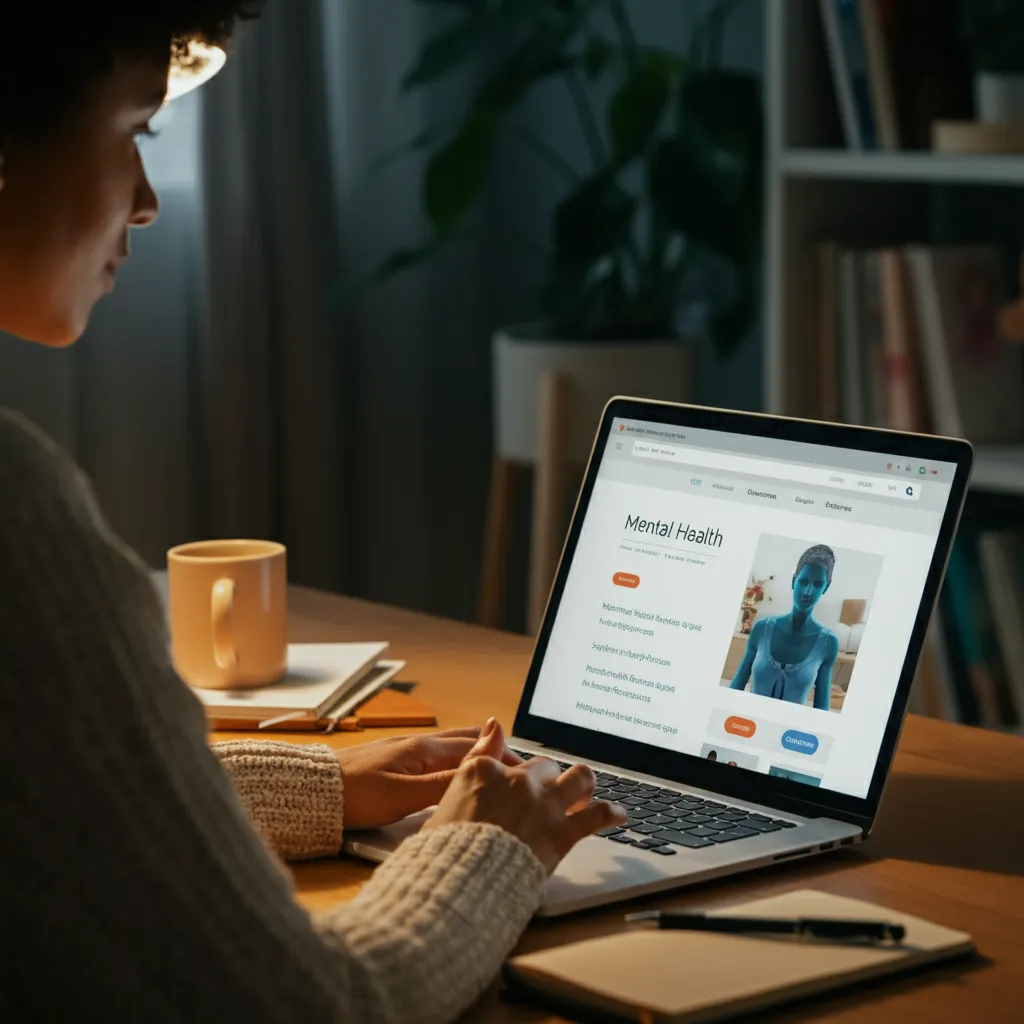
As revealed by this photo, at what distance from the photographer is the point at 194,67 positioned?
0.95 metres

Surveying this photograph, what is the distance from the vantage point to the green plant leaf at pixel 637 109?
2.62 metres

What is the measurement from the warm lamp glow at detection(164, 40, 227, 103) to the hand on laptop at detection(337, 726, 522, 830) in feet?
1.41

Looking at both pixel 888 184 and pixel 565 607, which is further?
pixel 888 184

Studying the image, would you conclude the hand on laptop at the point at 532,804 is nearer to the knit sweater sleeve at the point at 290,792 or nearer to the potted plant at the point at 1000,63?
the knit sweater sleeve at the point at 290,792

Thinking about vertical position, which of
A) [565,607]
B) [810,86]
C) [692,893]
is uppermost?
[810,86]

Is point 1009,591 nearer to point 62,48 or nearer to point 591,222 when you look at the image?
point 591,222

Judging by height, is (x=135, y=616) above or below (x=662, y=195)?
below

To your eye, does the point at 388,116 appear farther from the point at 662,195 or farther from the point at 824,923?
the point at 824,923

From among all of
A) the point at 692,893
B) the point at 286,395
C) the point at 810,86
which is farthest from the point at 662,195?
the point at 692,893

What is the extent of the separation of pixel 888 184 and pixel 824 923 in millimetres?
1844

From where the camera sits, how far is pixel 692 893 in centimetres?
98

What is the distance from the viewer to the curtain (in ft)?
8.63

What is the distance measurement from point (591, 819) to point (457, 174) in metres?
1.81

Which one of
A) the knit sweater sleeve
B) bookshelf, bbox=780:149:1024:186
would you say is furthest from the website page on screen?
bookshelf, bbox=780:149:1024:186
